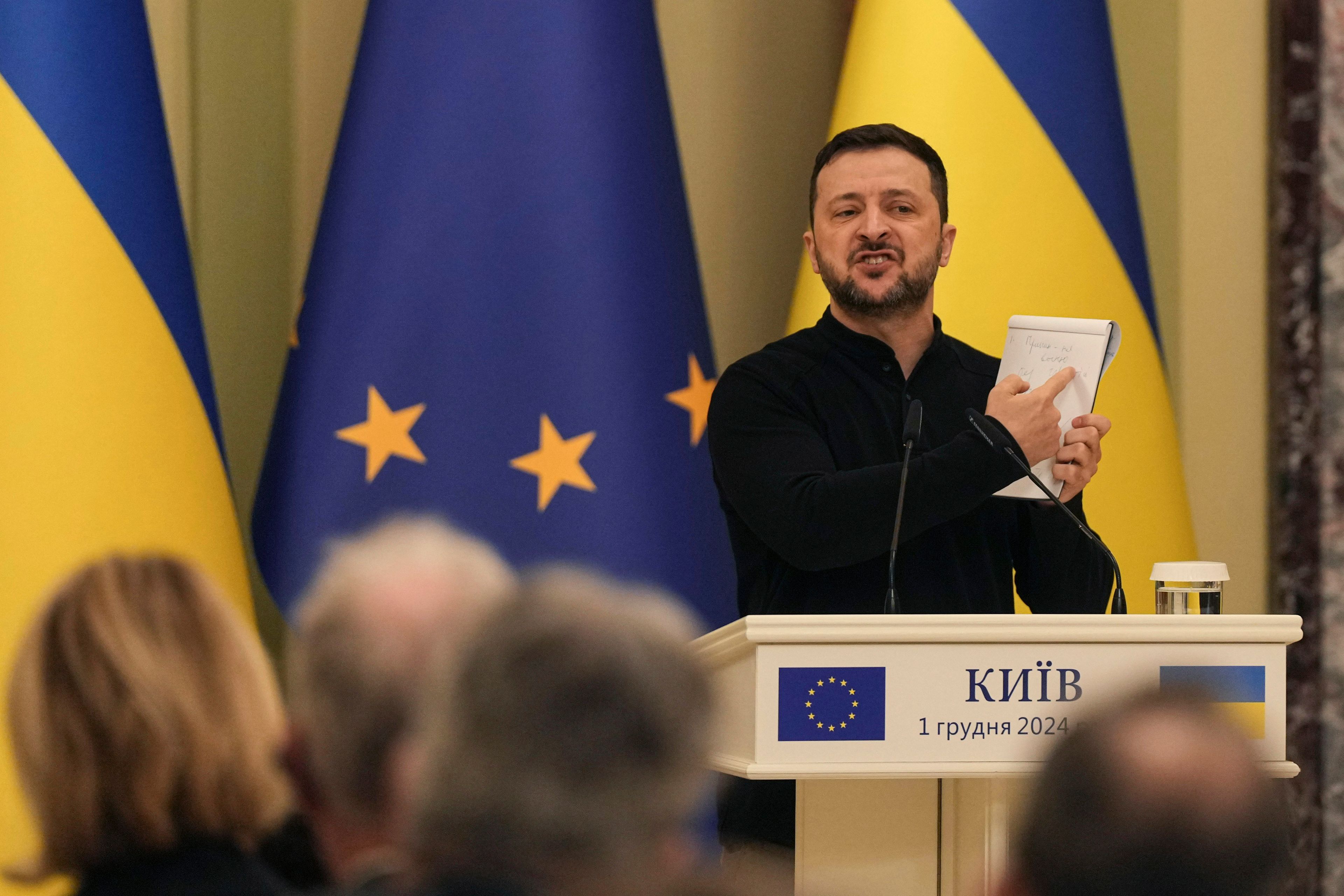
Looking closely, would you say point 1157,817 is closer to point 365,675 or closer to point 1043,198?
point 365,675

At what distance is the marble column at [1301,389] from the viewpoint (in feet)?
12.8

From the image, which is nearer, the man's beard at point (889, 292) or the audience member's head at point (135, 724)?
the audience member's head at point (135, 724)

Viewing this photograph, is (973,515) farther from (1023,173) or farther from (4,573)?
(4,573)

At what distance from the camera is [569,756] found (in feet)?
2.59

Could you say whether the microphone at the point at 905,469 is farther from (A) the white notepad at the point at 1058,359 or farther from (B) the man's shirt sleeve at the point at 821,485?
(A) the white notepad at the point at 1058,359

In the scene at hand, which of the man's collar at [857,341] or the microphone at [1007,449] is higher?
the man's collar at [857,341]

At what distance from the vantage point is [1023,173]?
139 inches

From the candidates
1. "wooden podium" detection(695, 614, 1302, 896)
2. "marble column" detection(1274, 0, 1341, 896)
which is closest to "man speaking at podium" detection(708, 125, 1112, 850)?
"wooden podium" detection(695, 614, 1302, 896)

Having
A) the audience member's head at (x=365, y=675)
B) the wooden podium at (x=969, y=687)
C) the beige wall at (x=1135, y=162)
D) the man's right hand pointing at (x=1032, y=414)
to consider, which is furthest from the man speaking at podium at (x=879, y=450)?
the beige wall at (x=1135, y=162)

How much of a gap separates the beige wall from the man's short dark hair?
139 cm

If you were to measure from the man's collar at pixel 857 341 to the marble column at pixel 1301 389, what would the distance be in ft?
5.77

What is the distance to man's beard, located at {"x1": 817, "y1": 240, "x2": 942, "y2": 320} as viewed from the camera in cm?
262

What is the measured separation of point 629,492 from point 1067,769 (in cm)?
261

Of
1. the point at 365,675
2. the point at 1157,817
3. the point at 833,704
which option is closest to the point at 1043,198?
the point at 833,704
